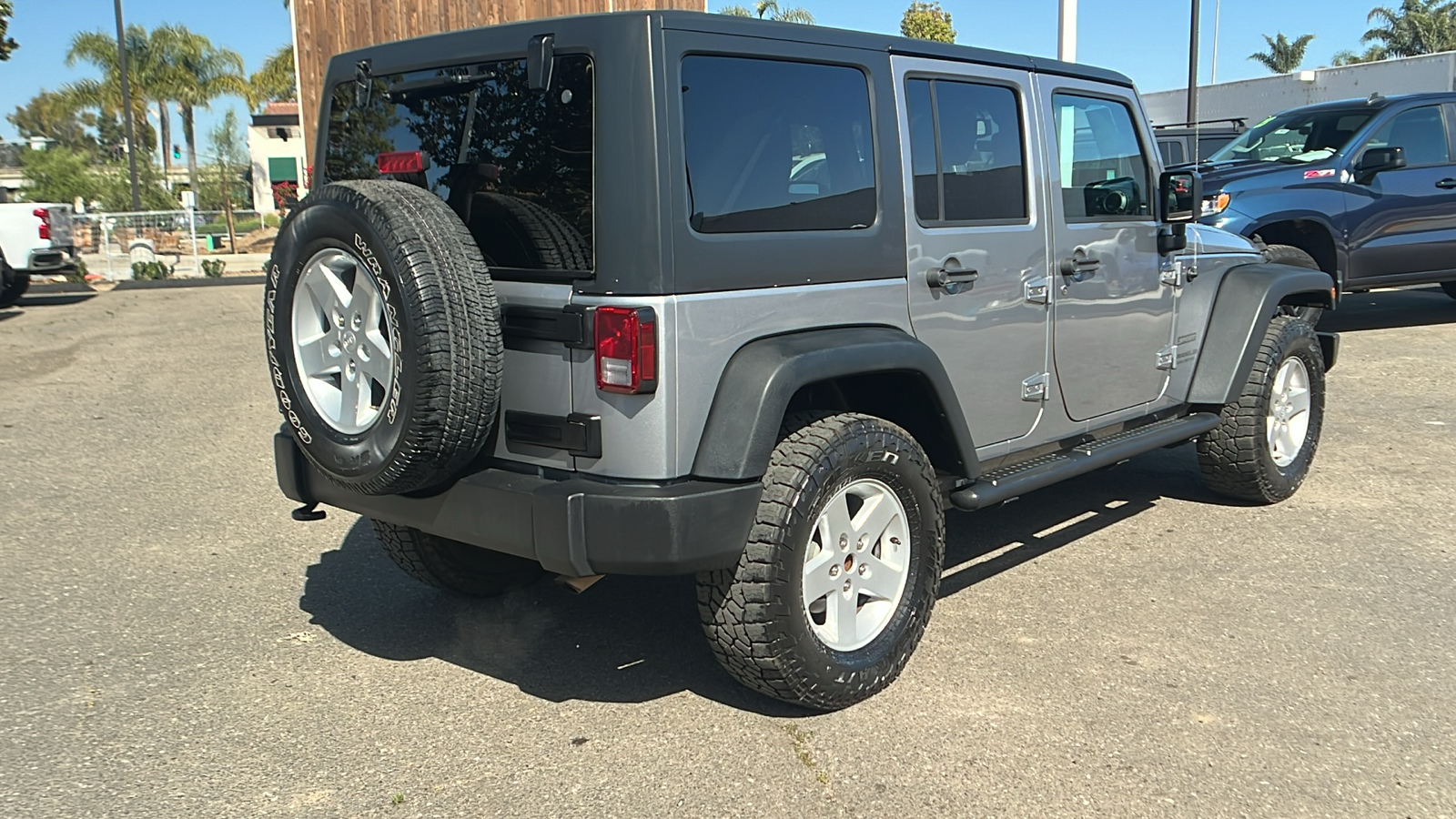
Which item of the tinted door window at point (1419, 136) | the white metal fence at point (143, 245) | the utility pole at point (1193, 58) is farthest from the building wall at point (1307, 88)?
the white metal fence at point (143, 245)

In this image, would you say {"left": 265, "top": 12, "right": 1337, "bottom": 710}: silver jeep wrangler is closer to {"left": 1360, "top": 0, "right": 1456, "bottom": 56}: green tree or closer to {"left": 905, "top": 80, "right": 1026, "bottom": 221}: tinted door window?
{"left": 905, "top": 80, "right": 1026, "bottom": 221}: tinted door window

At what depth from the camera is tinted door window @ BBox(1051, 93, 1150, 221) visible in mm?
4660

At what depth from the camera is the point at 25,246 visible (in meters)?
15.0

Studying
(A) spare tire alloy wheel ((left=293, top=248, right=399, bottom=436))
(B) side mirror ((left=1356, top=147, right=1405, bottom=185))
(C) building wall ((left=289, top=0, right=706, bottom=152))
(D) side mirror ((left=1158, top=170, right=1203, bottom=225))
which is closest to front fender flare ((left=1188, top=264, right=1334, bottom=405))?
(D) side mirror ((left=1158, top=170, right=1203, bottom=225))

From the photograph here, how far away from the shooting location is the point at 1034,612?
174 inches

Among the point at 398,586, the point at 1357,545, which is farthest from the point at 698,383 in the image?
the point at 1357,545

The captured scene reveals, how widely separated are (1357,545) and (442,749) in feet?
12.8

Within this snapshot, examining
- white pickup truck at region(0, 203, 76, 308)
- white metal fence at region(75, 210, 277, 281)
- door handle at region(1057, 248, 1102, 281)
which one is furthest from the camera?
white metal fence at region(75, 210, 277, 281)

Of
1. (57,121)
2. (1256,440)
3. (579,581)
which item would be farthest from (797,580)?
(57,121)

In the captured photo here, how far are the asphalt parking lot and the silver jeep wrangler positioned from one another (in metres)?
0.35

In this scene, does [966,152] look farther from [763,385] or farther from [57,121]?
[57,121]

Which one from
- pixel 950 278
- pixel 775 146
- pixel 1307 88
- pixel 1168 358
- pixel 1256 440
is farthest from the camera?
pixel 1307 88

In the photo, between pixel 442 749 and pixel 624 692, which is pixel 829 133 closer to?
pixel 624 692

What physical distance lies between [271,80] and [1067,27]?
4479 centimetres
